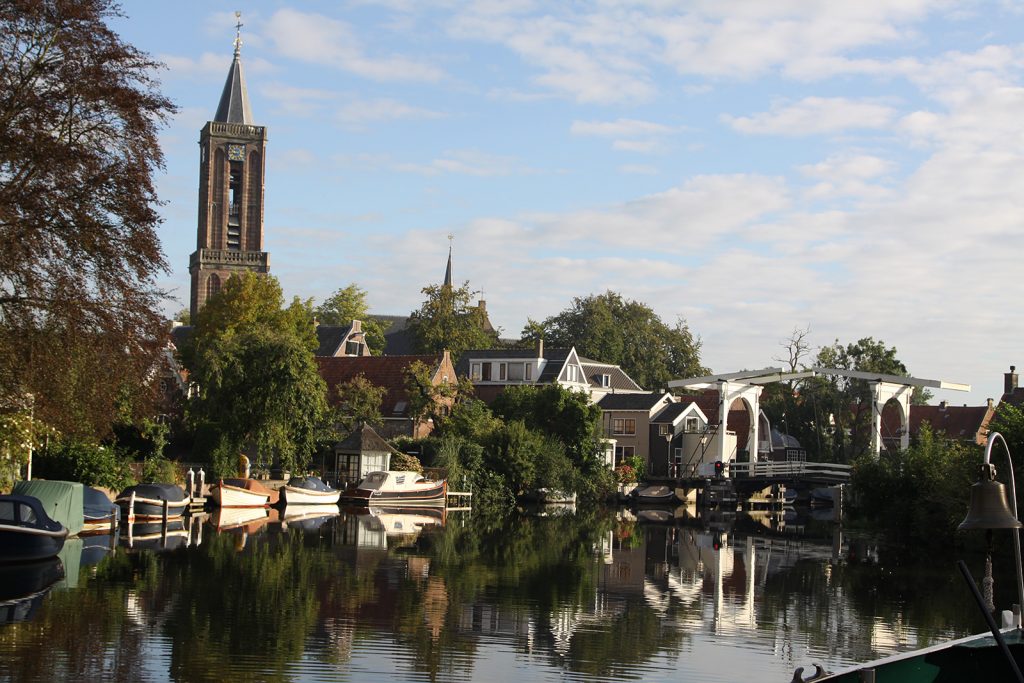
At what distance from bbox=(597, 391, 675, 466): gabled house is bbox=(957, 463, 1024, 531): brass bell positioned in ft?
232

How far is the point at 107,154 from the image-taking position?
77.6ft

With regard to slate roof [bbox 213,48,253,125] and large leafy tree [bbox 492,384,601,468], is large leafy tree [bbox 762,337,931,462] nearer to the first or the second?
large leafy tree [bbox 492,384,601,468]

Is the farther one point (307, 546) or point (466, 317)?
point (466, 317)

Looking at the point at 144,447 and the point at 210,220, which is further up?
the point at 210,220

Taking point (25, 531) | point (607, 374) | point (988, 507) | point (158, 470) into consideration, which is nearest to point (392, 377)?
point (607, 374)

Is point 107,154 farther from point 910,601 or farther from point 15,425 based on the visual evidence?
point 910,601

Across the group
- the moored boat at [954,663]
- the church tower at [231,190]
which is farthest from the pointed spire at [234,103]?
the moored boat at [954,663]

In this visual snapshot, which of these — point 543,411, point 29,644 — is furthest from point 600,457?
point 29,644

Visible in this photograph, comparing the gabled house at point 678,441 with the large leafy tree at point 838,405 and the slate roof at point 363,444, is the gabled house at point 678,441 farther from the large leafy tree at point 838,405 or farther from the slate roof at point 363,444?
the slate roof at point 363,444

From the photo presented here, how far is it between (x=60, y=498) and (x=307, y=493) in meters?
21.1

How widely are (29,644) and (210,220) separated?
9369 cm

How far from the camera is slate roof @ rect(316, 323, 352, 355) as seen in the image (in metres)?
95.2

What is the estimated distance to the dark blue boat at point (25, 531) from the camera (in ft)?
88.1

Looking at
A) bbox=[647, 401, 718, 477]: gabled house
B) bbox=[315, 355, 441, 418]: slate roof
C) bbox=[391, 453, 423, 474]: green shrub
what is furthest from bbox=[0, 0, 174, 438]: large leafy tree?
bbox=[647, 401, 718, 477]: gabled house
